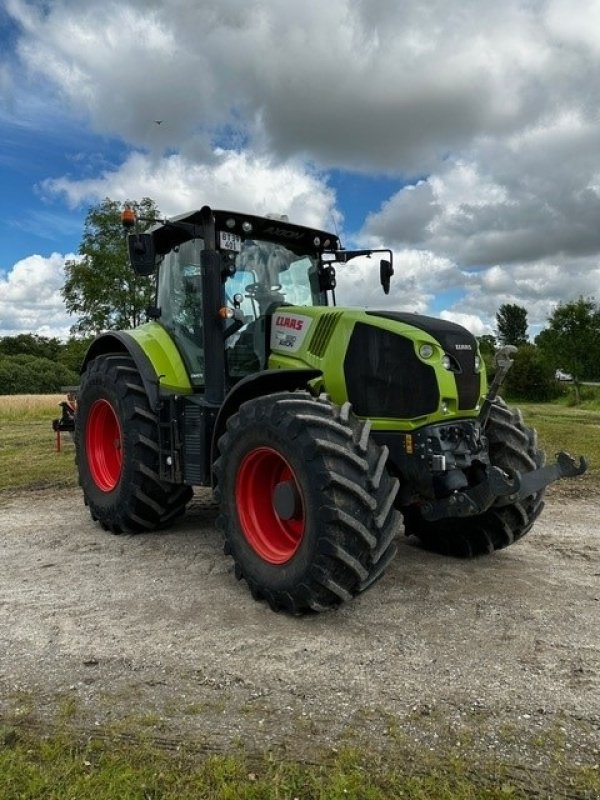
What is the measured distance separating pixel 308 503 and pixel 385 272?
111 inches

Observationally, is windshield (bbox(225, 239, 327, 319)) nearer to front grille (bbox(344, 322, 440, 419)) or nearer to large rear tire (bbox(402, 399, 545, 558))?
front grille (bbox(344, 322, 440, 419))

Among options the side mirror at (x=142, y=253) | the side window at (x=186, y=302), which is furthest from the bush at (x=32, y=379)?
the side mirror at (x=142, y=253)

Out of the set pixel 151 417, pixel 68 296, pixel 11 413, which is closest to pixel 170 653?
pixel 151 417

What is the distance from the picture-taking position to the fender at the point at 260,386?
15.7ft

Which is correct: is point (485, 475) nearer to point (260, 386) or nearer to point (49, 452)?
point (260, 386)

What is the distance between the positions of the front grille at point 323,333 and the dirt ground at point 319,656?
169 cm

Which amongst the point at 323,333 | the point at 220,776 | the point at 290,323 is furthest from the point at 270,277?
the point at 220,776

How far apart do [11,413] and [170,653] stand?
2320 centimetres

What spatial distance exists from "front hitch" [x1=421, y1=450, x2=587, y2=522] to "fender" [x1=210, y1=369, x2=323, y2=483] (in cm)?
125

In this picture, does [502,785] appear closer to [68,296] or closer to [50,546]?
[50,546]

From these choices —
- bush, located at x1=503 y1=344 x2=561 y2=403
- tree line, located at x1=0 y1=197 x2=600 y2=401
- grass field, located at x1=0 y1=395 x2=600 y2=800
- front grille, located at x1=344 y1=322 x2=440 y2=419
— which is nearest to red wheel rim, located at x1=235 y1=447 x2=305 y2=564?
front grille, located at x1=344 y1=322 x2=440 y2=419

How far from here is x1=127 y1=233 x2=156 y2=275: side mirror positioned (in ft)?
18.1

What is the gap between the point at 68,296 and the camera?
31.8 metres

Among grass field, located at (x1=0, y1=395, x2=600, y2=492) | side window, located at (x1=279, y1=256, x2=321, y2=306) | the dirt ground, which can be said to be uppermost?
side window, located at (x1=279, y1=256, x2=321, y2=306)
